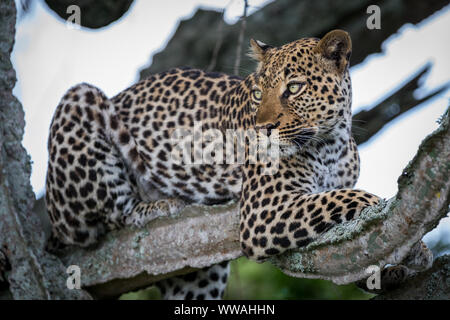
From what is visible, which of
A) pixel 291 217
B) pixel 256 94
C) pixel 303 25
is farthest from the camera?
pixel 303 25

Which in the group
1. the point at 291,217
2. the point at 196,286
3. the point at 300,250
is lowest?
the point at 196,286

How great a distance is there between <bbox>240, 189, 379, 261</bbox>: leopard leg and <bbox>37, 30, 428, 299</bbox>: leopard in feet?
0.03

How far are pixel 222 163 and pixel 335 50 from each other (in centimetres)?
163

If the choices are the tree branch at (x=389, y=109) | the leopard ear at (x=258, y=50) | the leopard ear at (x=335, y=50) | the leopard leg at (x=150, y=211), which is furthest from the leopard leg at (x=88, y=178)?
the tree branch at (x=389, y=109)

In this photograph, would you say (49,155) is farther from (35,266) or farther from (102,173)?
(35,266)

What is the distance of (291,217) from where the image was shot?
527 cm

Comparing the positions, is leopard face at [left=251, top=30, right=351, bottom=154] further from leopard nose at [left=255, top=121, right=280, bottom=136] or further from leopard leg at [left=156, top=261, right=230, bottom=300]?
leopard leg at [left=156, top=261, right=230, bottom=300]

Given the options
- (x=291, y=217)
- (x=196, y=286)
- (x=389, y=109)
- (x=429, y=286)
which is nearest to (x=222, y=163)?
(x=291, y=217)

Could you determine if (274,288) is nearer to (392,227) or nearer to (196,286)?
(196,286)

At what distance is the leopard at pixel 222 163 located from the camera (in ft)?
17.9

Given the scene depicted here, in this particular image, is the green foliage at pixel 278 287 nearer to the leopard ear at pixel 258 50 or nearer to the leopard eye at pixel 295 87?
the leopard ear at pixel 258 50

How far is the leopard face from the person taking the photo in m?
5.49

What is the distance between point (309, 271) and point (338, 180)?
1454mm

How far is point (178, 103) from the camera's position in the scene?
7.00m
